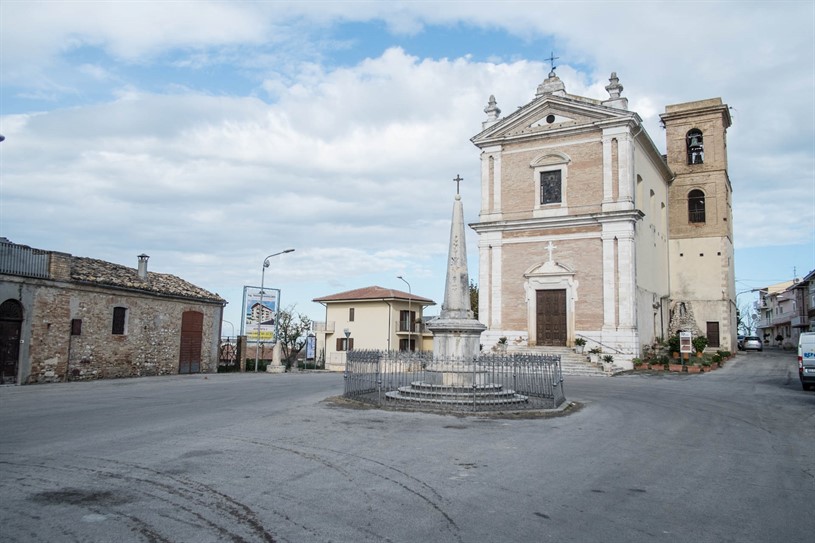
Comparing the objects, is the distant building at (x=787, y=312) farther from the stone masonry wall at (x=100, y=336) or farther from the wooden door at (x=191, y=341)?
the stone masonry wall at (x=100, y=336)

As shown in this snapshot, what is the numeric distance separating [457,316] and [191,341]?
19.5m

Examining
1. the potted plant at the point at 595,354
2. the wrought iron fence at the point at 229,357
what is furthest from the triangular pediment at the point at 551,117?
the wrought iron fence at the point at 229,357

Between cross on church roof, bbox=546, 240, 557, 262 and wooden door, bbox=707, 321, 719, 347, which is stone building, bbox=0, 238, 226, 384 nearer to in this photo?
cross on church roof, bbox=546, 240, 557, 262

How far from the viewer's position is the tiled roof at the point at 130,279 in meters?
24.5

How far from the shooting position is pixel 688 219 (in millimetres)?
37812

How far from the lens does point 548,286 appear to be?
2958cm

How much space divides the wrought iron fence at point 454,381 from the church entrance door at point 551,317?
1508 centimetres

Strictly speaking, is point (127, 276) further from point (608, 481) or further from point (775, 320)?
point (775, 320)

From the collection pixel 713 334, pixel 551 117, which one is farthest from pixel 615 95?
pixel 713 334

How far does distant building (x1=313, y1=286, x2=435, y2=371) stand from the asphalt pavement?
36.0 metres

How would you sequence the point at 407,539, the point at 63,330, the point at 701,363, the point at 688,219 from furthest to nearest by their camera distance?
the point at 688,219
the point at 701,363
the point at 63,330
the point at 407,539

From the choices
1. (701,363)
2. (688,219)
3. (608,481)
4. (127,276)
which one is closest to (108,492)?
(608,481)

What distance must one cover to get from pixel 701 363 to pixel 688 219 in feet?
46.6

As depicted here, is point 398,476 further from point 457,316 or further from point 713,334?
point 713,334
